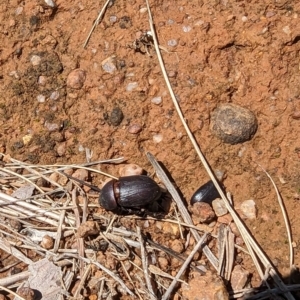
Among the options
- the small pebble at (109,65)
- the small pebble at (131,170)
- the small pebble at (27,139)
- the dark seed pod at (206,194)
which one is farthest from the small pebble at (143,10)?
the dark seed pod at (206,194)

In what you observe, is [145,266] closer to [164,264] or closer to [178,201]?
[164,264]

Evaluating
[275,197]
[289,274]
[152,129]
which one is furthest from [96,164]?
[289,274]

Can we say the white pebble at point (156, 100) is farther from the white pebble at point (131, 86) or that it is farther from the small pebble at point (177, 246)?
the small pebble at point (177, 246)

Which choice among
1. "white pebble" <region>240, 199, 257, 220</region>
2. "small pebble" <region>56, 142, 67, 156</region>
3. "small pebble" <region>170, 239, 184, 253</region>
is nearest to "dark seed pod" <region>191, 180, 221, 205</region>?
"white pebble" <region>240, 199, 257, 220</region>

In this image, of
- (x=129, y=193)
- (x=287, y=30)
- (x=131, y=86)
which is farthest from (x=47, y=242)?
(x=287, y=30)

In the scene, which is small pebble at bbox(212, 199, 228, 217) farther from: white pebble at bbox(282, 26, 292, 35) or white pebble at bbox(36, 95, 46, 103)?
white pebble at bbox(36, 95, 46, 103)
